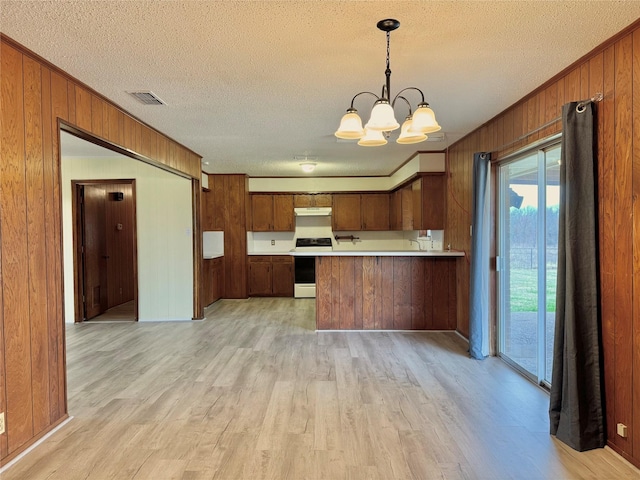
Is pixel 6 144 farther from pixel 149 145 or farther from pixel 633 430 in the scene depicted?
pixel 633 430

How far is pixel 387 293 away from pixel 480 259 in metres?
1.48

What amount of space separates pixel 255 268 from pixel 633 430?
6.32 m

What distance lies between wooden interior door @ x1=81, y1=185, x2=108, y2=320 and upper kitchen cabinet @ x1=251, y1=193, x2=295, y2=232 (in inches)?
107

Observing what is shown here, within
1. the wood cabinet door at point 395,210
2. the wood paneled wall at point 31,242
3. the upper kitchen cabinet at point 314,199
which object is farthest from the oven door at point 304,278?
the wood paneled wall at point 31,242

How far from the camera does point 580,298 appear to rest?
91.9 inches

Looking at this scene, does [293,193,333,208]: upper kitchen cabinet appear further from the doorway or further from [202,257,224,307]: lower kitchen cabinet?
the doorway

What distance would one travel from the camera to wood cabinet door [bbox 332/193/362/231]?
7766 millimetres

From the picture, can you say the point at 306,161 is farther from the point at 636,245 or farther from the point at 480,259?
the point at 636,245

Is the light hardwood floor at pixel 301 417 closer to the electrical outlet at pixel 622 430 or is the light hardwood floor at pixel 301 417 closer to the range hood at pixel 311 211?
the electrical outlet at pixel 622 430

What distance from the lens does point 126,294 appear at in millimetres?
7113

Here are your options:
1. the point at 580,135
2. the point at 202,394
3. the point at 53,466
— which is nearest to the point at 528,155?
the point at 580,135

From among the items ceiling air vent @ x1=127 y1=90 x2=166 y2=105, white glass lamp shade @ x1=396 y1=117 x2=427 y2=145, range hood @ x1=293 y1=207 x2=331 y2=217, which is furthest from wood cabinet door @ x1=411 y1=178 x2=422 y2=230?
ceiling air vent @ x1=127 y1=90 x2=166 y2=105

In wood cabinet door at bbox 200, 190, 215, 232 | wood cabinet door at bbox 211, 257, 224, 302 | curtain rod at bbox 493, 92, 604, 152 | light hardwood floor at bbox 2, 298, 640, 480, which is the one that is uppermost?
curtain rod at bbox 493, 92, 604, 152

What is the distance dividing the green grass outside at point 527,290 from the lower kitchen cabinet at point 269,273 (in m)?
4.64
